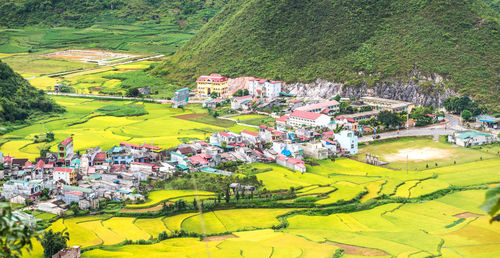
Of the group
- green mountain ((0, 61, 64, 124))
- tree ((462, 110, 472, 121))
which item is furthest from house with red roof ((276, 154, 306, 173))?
green mountain ((0, 61, 64, 124))

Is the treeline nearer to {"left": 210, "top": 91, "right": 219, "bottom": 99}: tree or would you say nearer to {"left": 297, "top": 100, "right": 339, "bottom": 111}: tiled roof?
{"left": 210, "top": 91, "right": 219, "bottom": 99}: tree

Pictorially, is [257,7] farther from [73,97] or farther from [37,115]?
[37,115]

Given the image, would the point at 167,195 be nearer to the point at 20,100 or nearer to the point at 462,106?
the point at 20,100

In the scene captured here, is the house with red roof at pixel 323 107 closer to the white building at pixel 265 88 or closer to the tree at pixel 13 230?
the white building at pixel 265 88

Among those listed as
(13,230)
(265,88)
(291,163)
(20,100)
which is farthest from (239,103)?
(13,230)

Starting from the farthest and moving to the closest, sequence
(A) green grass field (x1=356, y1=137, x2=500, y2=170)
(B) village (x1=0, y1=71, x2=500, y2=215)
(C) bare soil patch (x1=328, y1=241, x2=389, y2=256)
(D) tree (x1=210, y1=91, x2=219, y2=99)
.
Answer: (D) tree (x1=210, y1=91, x2=219, y2=99)
(A) green grass field (x1=356, y1=137, x2=500, y2=170)
(B) village (x1=0, y1=71, x2=500, y2=215)
(C) bare soil patch (x1=328, y1=241, x2=389, y2=256)

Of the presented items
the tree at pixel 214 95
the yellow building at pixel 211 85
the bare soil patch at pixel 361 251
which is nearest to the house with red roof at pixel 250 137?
the bare soil patch at pixel 361 251

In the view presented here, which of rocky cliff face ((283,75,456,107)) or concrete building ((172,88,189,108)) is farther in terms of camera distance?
concrete building ((172,88,189,108))

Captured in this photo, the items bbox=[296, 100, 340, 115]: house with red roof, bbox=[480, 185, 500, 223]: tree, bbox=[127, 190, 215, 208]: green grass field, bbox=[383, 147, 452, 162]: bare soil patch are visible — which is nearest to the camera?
bbox=[480, 185, 500, 223]: tree
